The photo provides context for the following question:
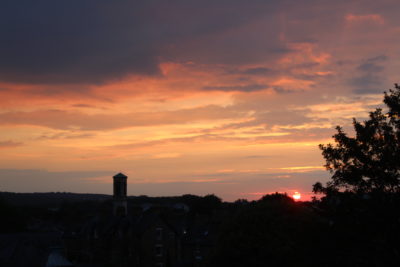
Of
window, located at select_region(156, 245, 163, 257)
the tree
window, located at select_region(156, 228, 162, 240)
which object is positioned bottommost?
window, located at select_region(156, 245, 163, 257)

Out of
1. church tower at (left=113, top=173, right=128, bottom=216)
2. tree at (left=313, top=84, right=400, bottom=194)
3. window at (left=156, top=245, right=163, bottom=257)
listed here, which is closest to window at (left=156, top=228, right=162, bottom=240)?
window at (left=156, top=245, right=163, bottom=257)

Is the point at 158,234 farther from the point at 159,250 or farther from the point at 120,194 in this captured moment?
the point at 120,194

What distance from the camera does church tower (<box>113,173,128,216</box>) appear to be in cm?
10668

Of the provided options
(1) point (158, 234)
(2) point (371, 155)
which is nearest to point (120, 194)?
(1) point (158, 234)

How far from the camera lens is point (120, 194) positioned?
109625 millimetres

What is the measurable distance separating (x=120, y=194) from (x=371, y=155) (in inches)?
3399

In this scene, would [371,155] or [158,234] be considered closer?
[371,155]

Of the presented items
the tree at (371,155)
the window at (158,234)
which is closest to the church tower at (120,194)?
the window at (158,234)

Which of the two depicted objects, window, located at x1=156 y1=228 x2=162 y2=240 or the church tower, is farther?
the church tower

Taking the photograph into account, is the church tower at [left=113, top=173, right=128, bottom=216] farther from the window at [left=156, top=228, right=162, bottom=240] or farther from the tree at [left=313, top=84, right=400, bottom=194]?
the tree at [left=313, top=84, right=400, bottom=194]

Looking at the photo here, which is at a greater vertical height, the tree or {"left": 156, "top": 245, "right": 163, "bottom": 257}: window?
the tree

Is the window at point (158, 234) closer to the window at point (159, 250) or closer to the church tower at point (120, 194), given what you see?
the window at point (159, 250)

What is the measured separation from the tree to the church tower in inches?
3188

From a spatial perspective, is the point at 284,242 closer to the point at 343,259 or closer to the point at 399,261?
the point at 343,259
